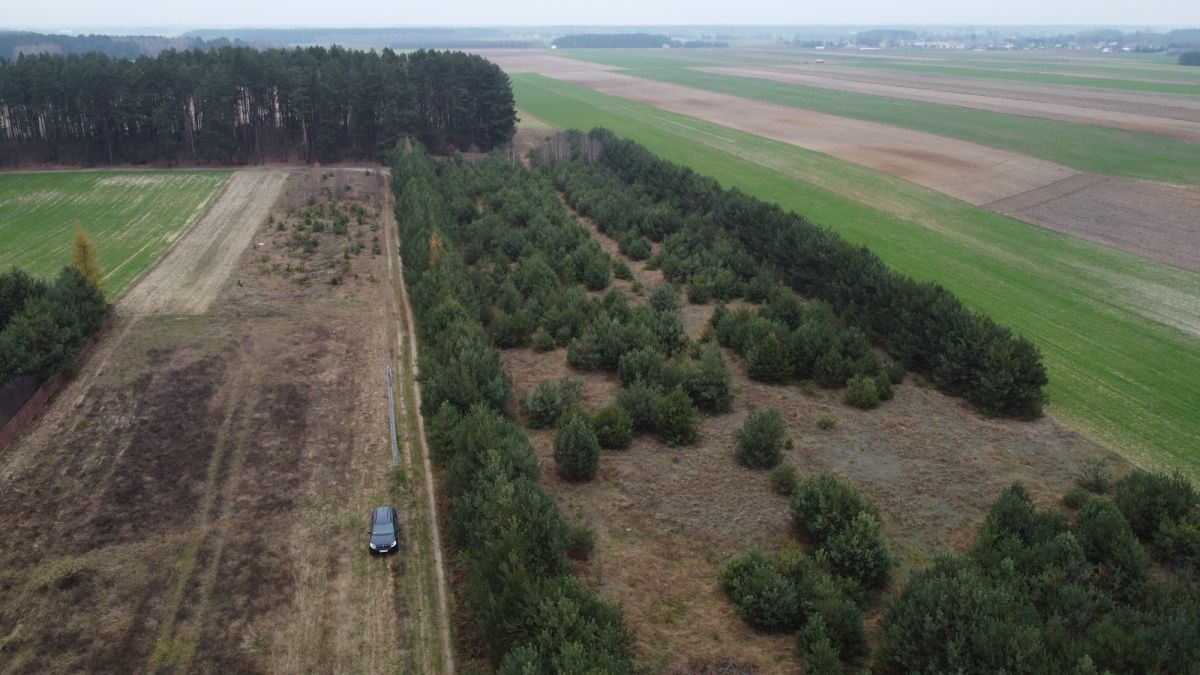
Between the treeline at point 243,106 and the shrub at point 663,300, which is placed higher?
the treeline at point 243,106

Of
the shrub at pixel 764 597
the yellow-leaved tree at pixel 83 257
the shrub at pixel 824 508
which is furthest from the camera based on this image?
the yellow-leaved tree at pixel 83 257

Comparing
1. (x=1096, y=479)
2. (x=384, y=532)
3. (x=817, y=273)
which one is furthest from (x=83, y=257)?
(x=1096, y=479)

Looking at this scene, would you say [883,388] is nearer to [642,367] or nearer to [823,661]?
[642,367]

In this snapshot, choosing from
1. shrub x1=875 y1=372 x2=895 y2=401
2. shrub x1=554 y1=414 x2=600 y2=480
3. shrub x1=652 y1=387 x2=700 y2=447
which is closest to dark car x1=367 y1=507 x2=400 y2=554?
shrub x1=554 y1=414 x2=600 y2=480

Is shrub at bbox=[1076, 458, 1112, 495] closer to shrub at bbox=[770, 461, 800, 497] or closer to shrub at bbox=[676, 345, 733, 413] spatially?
shrub at bbox=[770, 461, 800, 497]

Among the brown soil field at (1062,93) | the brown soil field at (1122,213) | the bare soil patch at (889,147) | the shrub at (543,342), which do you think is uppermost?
the brown soil field at (1062,93)

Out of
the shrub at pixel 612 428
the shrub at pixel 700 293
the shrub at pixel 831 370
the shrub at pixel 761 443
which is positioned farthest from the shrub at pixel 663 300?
the shrub at pixel 761 443

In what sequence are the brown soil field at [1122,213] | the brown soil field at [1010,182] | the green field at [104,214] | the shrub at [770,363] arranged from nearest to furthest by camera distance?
the shrub at [770,363] → the brown soil field at [1122,213] → the green field at [104,214] → the brown soil field at [1010,182]

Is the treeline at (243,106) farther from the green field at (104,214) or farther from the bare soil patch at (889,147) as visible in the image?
the bare soil patch at (889,147)
